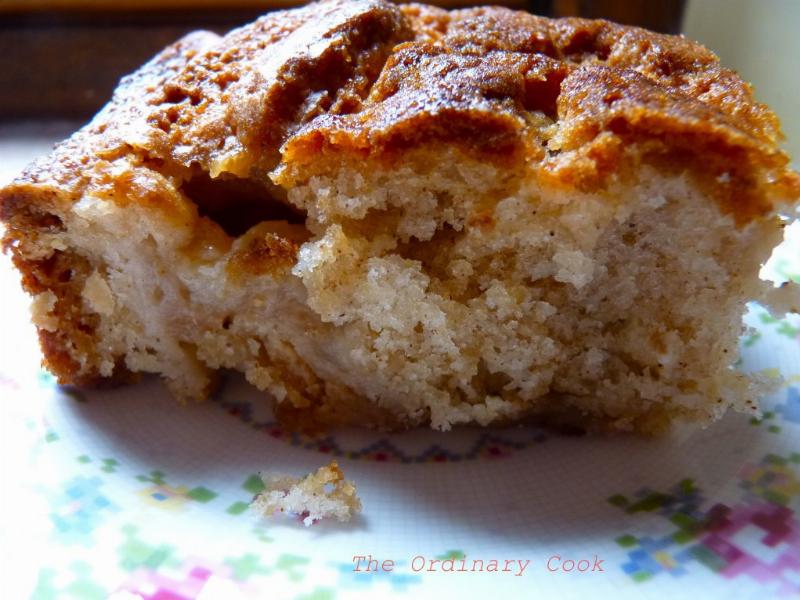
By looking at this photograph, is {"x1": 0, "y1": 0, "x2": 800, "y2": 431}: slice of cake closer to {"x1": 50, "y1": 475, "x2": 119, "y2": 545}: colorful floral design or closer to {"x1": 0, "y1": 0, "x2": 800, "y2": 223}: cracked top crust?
{"x1": 0, "y1": 0, "x2": 800, "y2": 223}: cracked top crust

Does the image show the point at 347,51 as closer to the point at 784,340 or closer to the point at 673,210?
the point at 673,210

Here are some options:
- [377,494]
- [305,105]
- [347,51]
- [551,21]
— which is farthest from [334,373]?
[551,21]

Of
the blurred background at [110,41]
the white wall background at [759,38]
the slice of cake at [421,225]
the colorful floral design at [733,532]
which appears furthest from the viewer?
the white wall background at [759,38]

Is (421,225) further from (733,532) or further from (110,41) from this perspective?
(110,41)

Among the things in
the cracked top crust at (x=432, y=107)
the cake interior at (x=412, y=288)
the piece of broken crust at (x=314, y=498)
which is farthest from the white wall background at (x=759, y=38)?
the piece of broken crust at (x=314, y=498)

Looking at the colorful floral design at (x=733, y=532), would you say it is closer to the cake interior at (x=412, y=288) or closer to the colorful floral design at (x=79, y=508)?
the cake interior at (x=412, y=288)

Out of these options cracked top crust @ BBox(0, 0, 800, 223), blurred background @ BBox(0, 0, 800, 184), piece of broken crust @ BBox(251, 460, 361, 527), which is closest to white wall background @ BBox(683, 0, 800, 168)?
blurred background @ BBox(0, 0, 800, 184)

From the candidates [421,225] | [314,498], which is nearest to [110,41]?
[421,225]
